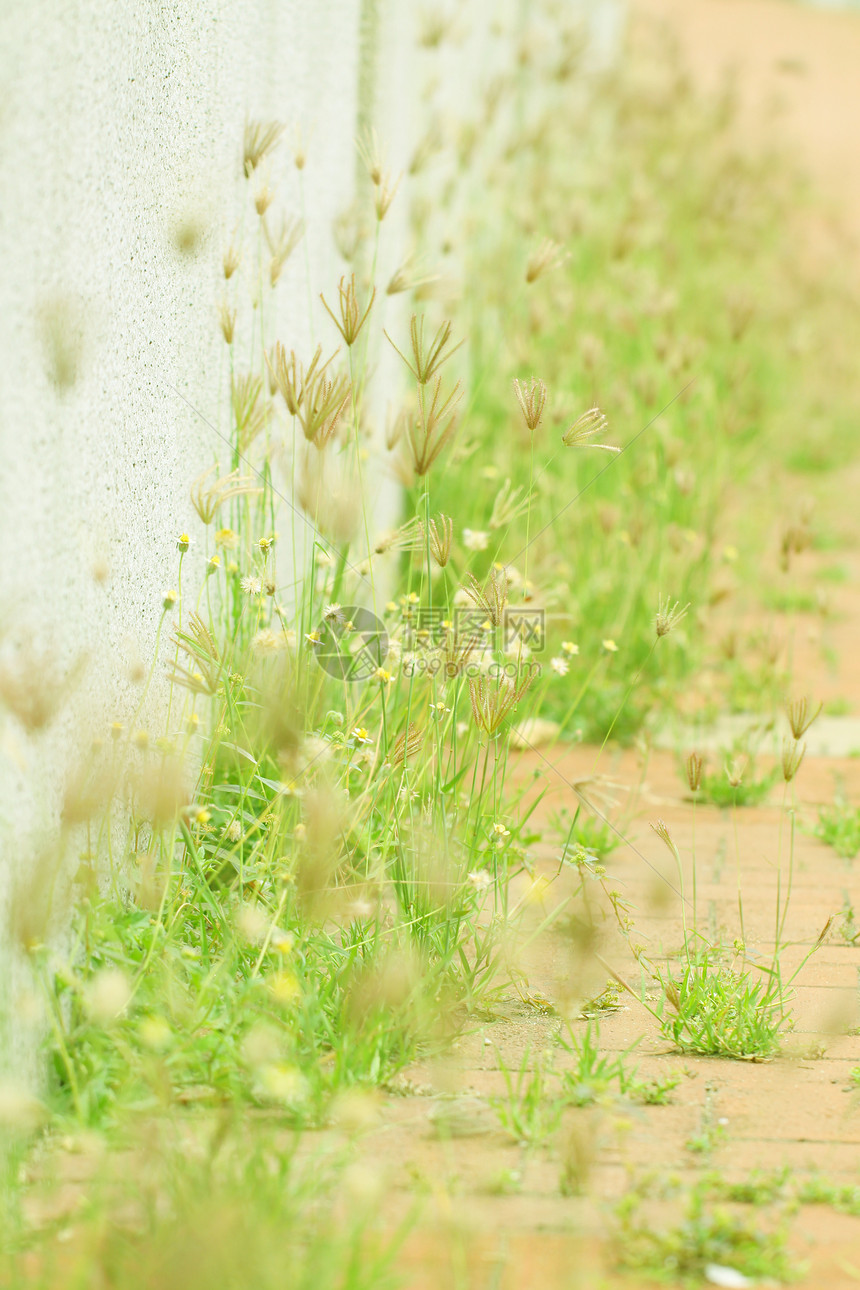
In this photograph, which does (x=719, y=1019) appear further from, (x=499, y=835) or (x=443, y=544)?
(x=443, y=544)

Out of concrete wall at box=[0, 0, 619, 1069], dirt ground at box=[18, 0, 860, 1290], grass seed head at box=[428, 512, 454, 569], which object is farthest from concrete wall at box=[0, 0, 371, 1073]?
dirt ground at box=[18, 0, 860, 1290]

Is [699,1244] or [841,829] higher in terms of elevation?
[699,1244]

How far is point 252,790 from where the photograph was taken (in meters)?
2.38

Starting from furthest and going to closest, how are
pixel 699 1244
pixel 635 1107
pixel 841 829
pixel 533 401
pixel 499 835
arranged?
1. pixel 841 829
2. pixel 499 835
3. pixel 533 401
4. pixel 635 1107
5. pixel 699 1244

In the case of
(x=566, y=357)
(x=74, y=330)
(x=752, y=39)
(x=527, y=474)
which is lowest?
(x=527, y=474)

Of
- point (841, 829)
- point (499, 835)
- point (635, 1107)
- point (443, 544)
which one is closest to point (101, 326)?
point (443, 544)

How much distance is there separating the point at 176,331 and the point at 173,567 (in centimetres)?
40

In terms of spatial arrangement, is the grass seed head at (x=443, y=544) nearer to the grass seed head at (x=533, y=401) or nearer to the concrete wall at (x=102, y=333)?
the grass seed head at (x=533, y=401)

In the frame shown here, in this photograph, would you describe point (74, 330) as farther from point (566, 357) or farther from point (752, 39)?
point (752, 39)

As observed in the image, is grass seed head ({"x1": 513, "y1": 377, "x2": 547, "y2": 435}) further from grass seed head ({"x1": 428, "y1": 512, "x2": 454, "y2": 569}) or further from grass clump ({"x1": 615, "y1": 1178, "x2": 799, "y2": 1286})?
grass clump ({"x1": 615, "y1": 1178, "x2": 799, "y2": 1286})

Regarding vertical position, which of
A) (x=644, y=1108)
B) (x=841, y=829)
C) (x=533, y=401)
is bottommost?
(x=841, y=829)

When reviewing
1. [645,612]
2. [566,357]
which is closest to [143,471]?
[645,612]

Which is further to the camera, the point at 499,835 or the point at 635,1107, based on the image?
the point at 499,835

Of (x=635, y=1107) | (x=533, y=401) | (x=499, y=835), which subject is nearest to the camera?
(x=635, y=1107)
